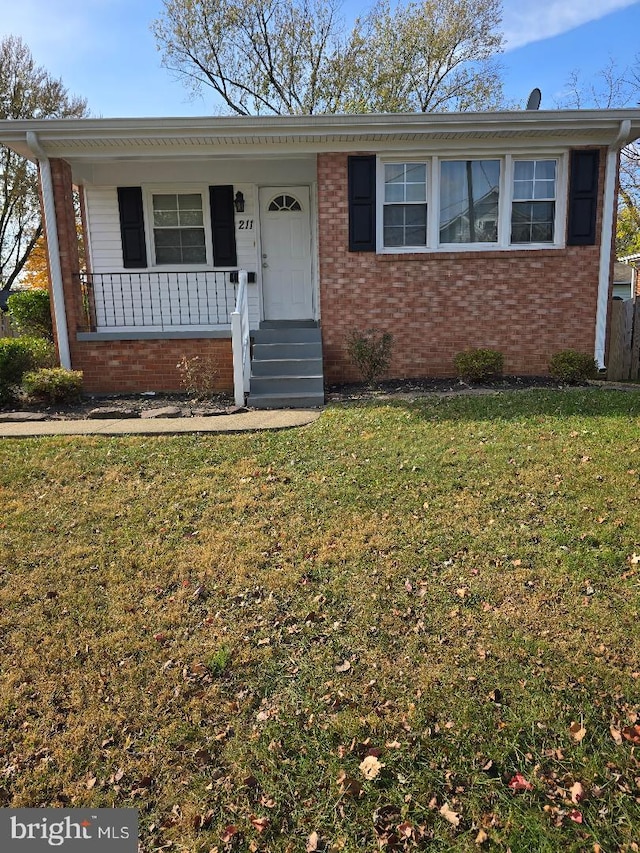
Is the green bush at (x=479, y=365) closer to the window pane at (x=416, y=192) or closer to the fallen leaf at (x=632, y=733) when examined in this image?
the window pane at (x=416, y=192)

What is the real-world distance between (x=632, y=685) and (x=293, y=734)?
1.60 meters

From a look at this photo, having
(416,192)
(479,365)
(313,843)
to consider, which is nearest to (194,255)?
(416,192)

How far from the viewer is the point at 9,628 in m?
3.41

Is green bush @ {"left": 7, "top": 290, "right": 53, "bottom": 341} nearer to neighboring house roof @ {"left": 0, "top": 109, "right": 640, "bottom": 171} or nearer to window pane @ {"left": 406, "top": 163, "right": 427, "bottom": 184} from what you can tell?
neighboring house roof @ {"left": 0, "top": 109, "right": 640, "bottom": 171}

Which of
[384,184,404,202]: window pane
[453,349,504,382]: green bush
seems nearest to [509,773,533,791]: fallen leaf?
[453,349,504,382]: green bush

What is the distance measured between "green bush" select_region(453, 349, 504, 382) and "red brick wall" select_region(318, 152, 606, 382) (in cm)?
56

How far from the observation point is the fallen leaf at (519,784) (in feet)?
7.73

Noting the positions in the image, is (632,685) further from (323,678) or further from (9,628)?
(9,628)

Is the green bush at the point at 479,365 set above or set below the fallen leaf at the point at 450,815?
above

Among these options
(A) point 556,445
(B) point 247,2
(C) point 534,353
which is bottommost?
(A) point 556,445

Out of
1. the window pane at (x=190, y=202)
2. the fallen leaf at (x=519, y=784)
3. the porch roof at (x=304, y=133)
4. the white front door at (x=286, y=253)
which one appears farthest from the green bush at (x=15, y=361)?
the fallen leaf at (x=519, y=784)

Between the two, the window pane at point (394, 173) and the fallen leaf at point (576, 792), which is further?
the window pane at point (394, 173)

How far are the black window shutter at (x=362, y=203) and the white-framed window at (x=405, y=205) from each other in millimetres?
266

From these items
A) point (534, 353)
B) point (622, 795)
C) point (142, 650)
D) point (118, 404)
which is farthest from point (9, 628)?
point (534, 353)
